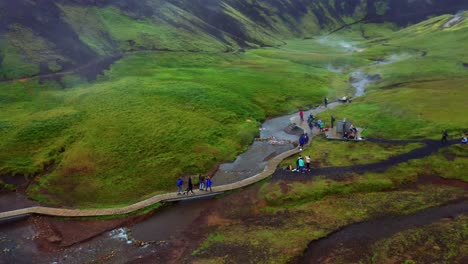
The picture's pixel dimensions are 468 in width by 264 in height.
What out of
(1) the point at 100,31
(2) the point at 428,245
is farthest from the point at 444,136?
(1) the point at 100,31

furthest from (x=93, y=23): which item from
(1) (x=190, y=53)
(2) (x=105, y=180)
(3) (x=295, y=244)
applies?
(3) (x=295, y=244)

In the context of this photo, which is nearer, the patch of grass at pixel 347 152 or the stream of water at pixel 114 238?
the stream of water at pixel 114 238

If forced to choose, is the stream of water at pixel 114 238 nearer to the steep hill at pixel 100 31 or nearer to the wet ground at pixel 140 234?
the wet ground at pixel 140 234

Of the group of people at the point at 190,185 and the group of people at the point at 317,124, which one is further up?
the group of people at the point at 317,124

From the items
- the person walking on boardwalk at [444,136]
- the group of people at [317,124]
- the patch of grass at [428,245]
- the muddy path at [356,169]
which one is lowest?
the patch of grass at [428,245]

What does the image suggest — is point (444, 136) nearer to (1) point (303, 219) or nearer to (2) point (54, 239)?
(1) point (303, 219)

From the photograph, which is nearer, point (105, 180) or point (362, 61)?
point (105, 180)

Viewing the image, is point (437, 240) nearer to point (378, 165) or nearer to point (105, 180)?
point (378, 165)

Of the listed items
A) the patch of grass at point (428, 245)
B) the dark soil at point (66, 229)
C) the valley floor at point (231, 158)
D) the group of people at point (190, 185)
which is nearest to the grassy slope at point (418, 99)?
the valley floor at point (231, 158)
